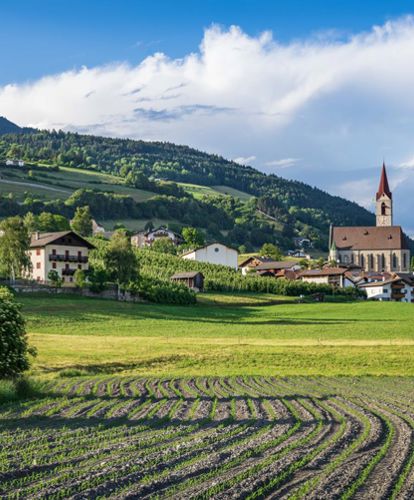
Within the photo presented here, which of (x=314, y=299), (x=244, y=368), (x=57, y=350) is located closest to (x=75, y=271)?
(x=314, y=299)

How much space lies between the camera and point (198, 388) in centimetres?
4156

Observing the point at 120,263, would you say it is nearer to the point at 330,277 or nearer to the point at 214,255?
the point at 330,277

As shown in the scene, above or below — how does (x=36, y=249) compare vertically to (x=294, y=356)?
above

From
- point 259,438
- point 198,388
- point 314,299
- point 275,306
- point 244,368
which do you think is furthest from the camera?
point 314,299

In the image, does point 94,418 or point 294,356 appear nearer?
point 94,418

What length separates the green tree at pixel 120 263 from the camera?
11362 centimetres

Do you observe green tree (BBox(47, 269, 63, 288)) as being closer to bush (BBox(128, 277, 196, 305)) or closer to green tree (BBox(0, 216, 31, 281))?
green tree (BBox(0, 216, 31, 281))

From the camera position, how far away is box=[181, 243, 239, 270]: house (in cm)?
17338

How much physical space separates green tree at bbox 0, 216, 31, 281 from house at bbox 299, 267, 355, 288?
63.5 meters

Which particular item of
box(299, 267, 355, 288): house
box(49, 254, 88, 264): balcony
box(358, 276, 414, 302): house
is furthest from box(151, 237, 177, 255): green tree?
box(49, 254, 88, 264): balcony

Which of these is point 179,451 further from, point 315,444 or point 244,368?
point 244,368

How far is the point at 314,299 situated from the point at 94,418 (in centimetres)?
10831

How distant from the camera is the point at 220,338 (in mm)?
74688

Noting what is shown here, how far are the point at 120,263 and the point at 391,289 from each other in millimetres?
64528
